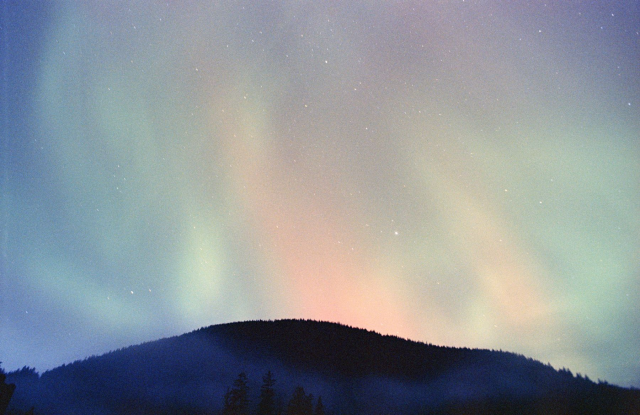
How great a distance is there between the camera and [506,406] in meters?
113

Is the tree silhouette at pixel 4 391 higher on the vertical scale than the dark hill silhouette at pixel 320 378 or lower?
lower

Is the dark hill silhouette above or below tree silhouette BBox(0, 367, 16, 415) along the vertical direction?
above

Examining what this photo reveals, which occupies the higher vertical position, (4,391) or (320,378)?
(320,378)

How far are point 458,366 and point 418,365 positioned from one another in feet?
46.3

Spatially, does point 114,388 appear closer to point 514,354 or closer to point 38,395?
point 38,395

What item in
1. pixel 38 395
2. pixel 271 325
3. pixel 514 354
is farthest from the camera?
pixel 271 325

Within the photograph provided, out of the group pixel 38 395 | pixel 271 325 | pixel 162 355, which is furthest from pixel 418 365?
pixel 38 395

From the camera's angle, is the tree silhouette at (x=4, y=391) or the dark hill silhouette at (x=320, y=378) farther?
the dark hill silhouette at (x=320, y=378)

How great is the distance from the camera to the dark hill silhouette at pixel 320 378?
357ft

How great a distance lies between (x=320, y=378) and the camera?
140500 millimetres

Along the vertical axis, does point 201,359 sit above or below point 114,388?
above

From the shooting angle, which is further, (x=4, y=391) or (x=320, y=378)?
(x=320, y=378)

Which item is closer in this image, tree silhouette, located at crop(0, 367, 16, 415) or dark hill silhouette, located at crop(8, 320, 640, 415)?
tree silhouette, located at crop(0, 367, 16, 415)

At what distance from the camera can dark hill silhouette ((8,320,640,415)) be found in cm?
10888
